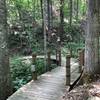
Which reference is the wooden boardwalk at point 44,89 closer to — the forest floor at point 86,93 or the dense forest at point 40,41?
the forest floor at point 86,93

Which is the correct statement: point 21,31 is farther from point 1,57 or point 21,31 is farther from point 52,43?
point 1,57

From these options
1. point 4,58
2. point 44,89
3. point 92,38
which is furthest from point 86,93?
point 4,58

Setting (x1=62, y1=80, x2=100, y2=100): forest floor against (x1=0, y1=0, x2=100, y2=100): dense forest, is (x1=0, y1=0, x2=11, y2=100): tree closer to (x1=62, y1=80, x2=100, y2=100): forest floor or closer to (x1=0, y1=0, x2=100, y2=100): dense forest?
(x1=0, y1=0, x2=100, y2=100): dense forest

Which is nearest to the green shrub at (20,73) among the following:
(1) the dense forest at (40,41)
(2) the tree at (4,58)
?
(1) the dense forest at (40,41)

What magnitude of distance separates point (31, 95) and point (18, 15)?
14.4 meters

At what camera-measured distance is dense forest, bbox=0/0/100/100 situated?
23.3ft

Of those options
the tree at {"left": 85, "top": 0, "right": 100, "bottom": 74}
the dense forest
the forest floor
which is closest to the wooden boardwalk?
the forest floor

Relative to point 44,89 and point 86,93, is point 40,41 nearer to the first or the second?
point 44,89

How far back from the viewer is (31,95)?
6723 mm

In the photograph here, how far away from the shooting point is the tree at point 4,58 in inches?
261

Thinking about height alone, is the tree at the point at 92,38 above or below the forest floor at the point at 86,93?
above

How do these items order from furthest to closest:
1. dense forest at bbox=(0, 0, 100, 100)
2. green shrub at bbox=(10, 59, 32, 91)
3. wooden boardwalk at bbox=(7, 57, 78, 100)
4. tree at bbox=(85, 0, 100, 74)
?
green shrub at bbox=(10, 59, 32, 91) → tree at bbox=(85, 0, 100, 74) → dense forest at bbox=(0, 0, 100, 100) → wooden boardwalk at bbox=(7, 57, 78, 100)

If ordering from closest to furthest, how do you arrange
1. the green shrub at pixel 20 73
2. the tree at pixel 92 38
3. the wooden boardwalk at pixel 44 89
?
the wooden boardwalk at pixel 44 89
the tree at pixel 92 38
the green shrub at pixel 20 73

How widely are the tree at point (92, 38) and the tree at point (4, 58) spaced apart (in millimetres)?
2625
